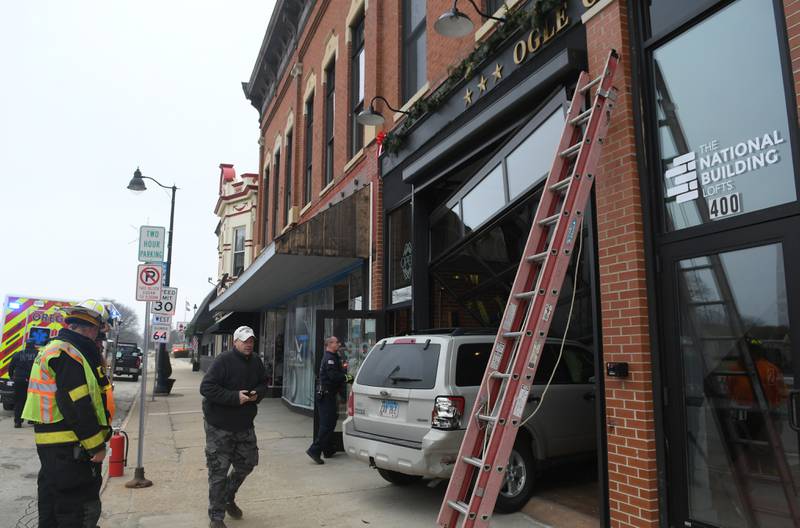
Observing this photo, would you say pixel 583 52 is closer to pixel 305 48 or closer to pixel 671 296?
pixel 671 296

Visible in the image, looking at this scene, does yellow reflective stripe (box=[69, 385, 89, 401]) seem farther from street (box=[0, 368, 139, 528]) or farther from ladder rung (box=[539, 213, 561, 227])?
ladder rung (box=[539, 213, 561, 227])

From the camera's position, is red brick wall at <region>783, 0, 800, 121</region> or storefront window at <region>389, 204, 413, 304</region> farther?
storefront window at <region>389, 204, 413, 304</region>

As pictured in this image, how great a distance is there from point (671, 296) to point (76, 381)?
4.50m

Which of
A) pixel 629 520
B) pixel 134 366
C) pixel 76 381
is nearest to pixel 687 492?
pixel 629 520

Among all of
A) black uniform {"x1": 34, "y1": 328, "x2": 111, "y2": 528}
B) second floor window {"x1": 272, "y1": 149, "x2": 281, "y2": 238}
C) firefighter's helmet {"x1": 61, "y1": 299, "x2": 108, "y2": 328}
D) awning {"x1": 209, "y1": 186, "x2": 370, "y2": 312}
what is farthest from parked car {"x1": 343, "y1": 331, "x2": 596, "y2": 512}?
second floor window {"x1": 272, "y1": 149, "x2": 281, "y2": 238}

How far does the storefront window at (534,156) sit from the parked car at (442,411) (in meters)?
1.90

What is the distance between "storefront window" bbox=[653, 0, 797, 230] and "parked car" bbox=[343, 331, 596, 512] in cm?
246

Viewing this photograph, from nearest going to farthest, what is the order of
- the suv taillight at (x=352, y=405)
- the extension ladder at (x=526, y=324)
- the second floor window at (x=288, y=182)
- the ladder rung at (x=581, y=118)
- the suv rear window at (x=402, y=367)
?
the extension ladder at (x=526, y=324) → the ladder rung at (x=581, y=118) → the suv rear window at (x=402, y=367) → the suv taillight at (x=352, y=405) → the second floor window at (x=288, y=182)

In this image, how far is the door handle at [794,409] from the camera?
3.81m

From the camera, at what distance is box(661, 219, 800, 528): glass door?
13.1ft

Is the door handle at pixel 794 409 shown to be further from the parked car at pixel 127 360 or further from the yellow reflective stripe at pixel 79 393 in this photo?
the parked car at pixel 127 360

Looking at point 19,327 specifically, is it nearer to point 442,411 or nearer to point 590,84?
point 442,411

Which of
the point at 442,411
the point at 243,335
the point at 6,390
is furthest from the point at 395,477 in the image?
the point at 6,390

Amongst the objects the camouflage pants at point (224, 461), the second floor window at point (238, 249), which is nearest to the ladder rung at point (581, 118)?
the camouflage pants at point (224, 461)
